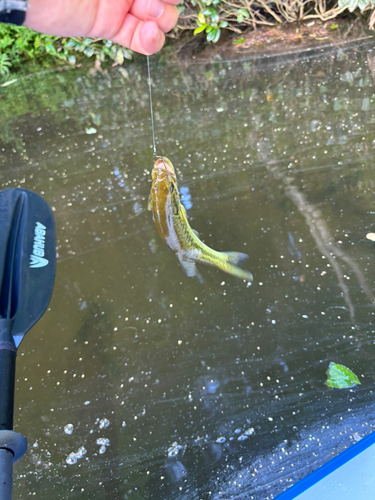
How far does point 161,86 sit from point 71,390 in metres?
3.35

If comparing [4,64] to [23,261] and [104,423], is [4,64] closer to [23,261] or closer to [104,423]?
[23,261]

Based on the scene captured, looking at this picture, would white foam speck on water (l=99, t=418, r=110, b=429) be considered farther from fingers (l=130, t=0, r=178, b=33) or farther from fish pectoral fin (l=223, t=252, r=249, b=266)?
fingers (l=130, t=0, r=178, b=33)

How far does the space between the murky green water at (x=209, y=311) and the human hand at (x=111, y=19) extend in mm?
1260

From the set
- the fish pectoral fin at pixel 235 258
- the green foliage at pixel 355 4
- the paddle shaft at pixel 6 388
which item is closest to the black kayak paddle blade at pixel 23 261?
the paddle shaft at pixel 6 388

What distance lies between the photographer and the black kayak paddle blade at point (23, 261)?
6.48 ft

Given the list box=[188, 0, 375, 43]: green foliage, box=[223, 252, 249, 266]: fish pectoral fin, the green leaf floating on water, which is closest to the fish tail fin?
box=[223, 252, 249, 266]: fish pectoral fin

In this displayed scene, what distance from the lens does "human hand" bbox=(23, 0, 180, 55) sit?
1.35 m

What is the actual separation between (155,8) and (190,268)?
1252mm

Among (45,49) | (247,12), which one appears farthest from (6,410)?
(45,49)

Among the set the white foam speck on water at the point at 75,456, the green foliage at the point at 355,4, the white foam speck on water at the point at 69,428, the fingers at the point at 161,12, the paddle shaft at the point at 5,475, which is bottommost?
the white foam speck on water at the point at 75,456

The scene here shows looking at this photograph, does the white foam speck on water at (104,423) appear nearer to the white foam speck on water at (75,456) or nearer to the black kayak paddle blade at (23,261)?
the white foam speck on water at (75,456)

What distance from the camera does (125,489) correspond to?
1.69 meters

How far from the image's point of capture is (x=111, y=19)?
5.13ft

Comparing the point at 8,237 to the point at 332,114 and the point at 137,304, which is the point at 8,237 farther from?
the point at 332,114
